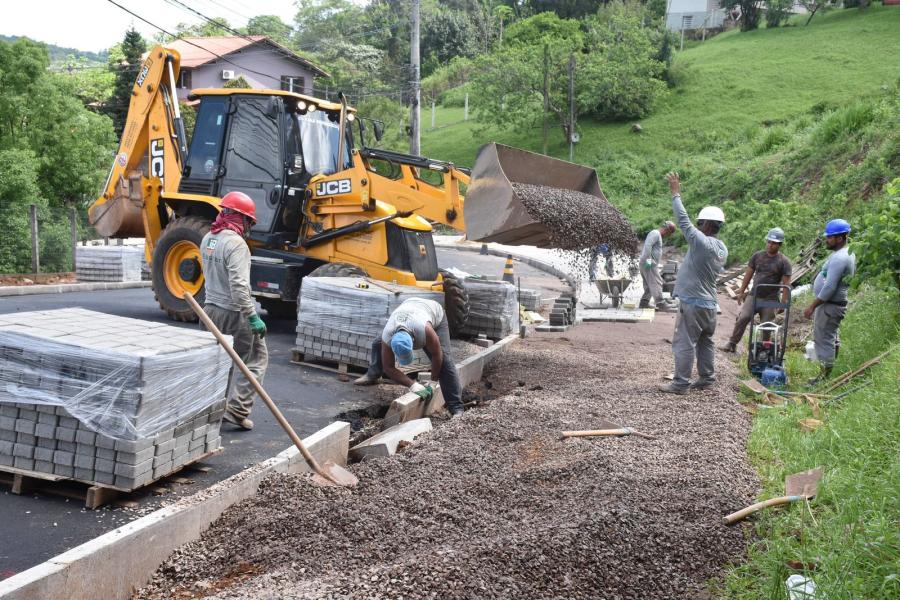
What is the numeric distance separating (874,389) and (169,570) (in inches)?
216

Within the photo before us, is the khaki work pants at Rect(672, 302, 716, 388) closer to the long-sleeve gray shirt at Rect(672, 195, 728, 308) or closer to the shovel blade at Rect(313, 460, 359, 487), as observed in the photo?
the long-sleeve gray shirt at Rect(672, 195, 728, 308)

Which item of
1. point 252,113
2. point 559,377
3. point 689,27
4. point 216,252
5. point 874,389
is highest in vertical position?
point 689,27

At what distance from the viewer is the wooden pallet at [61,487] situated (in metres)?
4.66

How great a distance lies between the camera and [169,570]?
13.8 ft

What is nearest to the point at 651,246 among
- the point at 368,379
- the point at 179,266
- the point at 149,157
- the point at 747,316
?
the point at 747,316

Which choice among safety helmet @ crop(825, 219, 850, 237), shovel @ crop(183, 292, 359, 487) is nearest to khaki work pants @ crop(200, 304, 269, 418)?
shovel @ crop(183, 292, 359, 487)

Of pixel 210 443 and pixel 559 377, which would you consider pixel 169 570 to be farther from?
pixel 559 377

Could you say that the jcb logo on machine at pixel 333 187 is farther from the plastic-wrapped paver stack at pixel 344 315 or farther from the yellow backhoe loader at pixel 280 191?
the plastic-wrapped paver stack at pixel 344 315

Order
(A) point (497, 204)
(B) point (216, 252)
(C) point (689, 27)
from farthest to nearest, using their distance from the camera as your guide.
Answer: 1. (C) point (689, 27)
2. (A) point (497, 204)
3. (B) point (216, 252)

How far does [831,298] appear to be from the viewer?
8336 millimetres

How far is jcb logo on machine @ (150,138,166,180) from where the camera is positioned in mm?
11266

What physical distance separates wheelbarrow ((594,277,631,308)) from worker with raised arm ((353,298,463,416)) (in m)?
8.39

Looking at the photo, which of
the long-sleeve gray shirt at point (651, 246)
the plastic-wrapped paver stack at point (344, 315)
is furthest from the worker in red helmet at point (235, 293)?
the long-sleeve gray shirt at point (651, 246)

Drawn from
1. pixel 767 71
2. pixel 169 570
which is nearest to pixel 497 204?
pixel 169 570
